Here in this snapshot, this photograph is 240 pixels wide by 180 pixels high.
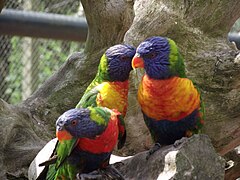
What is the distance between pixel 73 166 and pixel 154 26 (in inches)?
27.0

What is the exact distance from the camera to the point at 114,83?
150 centimetres

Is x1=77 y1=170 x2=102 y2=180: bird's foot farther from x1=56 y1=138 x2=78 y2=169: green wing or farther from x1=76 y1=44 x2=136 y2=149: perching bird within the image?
x1=76 y1=44 x2=136 y2=149: perching bird

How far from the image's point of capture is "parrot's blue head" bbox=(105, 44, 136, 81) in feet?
4.83

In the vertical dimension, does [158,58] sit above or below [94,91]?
above

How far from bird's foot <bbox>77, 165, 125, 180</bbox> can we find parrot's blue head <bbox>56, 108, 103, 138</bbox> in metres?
0.11

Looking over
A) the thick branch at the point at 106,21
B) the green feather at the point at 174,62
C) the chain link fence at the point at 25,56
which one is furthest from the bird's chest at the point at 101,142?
the chain link fence at the point at 25,56

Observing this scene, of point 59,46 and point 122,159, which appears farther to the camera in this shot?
point 59,46

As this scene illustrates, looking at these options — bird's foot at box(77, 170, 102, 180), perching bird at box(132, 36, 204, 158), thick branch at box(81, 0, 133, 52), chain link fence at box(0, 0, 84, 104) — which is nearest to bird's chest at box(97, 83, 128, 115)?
perching bird at box(132, 36, 204, 158)

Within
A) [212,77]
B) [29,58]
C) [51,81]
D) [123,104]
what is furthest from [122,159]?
[29,58]

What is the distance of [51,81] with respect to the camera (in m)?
1.95

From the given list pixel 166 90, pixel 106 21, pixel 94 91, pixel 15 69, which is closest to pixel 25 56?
pixel 15 69

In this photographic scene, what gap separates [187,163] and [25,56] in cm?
173

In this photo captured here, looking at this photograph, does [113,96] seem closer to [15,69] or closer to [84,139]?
[84,139]

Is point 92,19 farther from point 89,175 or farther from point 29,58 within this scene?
point 29,58
